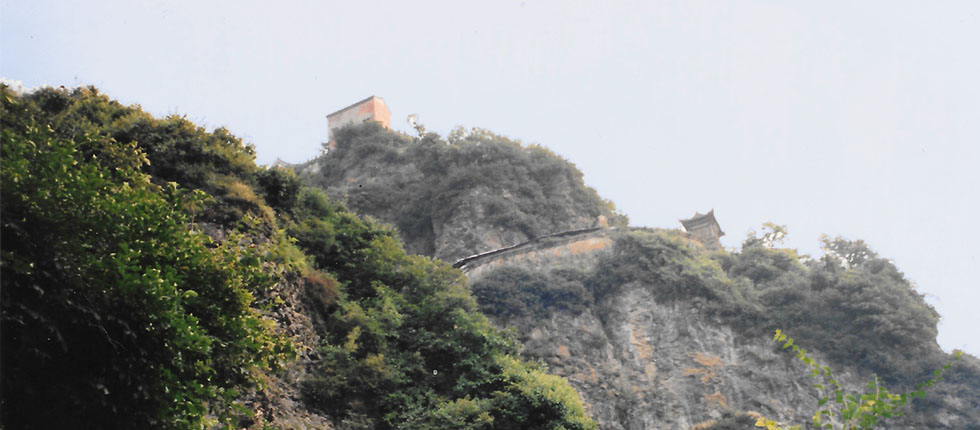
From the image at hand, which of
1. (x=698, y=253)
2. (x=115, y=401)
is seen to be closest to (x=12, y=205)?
(x=115, y=401)

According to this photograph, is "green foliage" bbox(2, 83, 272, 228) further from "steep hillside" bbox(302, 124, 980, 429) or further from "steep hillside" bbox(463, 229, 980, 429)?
"steep hillside" bbox(463, 229, 980, 429)

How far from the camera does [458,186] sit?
89.8 ft

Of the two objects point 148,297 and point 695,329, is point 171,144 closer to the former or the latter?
point 148,297

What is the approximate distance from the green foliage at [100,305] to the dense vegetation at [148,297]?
0.04 ft

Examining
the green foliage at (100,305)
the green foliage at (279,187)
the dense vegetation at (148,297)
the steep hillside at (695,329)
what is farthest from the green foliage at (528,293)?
the green foliage at (100,305)

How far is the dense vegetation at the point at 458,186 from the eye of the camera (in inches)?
1057

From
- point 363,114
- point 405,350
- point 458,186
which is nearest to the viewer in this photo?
point 405,350

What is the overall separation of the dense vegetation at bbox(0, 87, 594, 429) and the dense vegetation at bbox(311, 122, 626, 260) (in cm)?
1233

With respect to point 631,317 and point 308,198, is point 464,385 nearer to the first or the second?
point 308,198

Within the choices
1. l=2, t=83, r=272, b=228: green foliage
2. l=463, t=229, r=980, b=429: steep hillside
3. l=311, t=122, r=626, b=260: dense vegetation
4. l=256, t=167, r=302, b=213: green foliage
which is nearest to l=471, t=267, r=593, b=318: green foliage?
l=463, t=229, r=980, b=429: steep hillside

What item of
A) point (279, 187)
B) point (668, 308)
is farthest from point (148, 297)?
point (668, 308)

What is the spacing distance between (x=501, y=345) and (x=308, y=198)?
15.8 feet

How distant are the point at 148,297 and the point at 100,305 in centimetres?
39

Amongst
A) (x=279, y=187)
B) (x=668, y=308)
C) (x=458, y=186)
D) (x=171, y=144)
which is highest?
(x=458, y=186)
